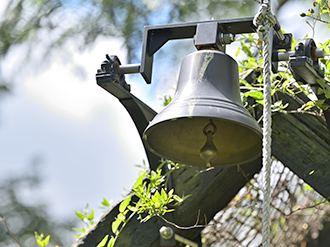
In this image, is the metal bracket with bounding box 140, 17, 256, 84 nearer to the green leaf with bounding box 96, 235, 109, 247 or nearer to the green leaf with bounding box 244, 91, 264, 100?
the green leaf with bounding box 244, 91, 264, 100

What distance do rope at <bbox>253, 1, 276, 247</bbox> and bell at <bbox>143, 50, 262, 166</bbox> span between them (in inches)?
5.3

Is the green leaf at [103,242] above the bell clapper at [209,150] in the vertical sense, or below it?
below

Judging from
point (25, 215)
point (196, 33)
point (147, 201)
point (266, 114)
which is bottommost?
point (25, 215)

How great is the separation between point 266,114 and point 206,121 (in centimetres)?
37

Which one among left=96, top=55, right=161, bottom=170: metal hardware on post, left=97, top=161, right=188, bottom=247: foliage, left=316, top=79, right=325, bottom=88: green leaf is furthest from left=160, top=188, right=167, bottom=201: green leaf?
left=316, top=79, right=325, bottom=88: green leaf

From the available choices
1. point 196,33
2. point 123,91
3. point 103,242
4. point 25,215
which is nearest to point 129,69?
point 123,91

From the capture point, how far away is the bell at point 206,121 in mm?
1220

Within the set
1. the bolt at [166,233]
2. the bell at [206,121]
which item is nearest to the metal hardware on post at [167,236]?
the bolt at [166,233]

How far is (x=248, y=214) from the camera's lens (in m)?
2.05

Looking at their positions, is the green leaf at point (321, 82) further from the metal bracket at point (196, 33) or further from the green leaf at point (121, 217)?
the green leaf at point (121, 217)

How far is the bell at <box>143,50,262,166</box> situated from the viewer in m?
1.22

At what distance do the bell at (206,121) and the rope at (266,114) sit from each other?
0.44 ft

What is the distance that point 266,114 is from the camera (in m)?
1.06

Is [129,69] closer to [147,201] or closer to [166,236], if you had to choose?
[147,201]
